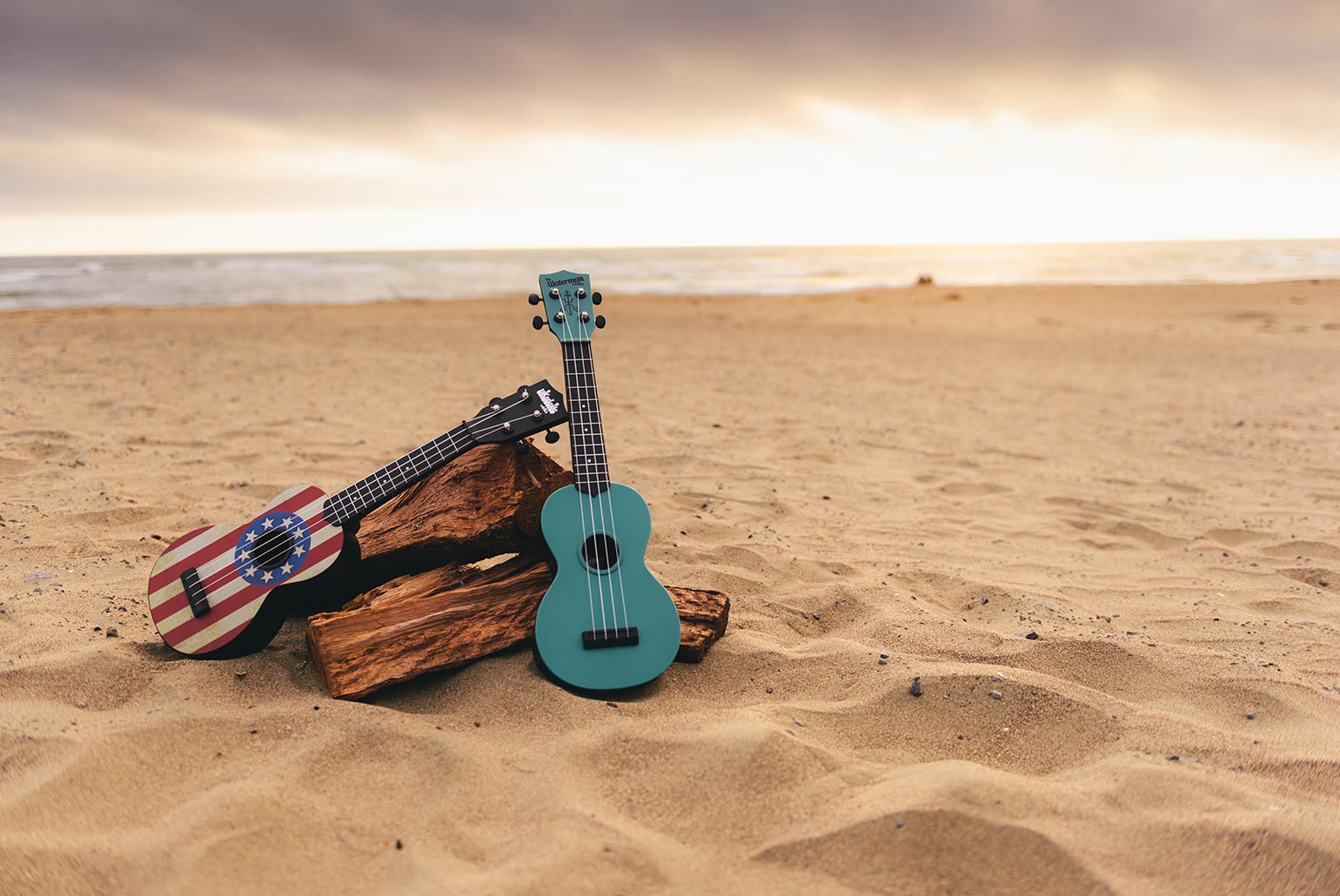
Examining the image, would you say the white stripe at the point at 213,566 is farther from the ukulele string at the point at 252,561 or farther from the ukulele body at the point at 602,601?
the ukulele body at the point at 602,601

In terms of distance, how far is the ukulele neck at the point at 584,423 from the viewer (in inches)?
106

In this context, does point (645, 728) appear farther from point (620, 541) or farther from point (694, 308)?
point (694, 308)

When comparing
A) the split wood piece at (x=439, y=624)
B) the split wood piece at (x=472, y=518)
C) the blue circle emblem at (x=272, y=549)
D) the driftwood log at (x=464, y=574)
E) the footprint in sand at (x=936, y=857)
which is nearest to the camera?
the footprint in sand at (x=936, y=857)

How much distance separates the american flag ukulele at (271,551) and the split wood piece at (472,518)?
0.11m

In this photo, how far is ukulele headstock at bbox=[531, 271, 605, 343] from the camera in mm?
2832

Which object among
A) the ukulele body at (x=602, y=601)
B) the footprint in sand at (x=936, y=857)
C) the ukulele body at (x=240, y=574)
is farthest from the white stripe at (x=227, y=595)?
the footprint in sand at (x=936, y=857)

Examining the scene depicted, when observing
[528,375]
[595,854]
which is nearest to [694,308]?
[528,375]

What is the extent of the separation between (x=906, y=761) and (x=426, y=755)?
1.29 meters

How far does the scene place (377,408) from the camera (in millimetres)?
7086

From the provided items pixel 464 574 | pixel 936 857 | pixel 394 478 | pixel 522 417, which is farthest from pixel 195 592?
pixel 936 857

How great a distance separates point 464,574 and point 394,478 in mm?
402

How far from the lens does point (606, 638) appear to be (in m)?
2.54

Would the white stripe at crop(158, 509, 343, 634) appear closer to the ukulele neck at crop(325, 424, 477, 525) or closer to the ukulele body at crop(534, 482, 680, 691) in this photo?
the ukulele neck at crop(325, 424, 477, 525)

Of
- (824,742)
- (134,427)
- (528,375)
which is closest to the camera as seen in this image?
(824,742)
